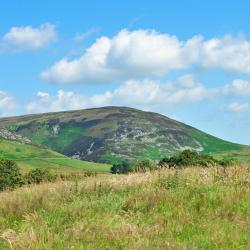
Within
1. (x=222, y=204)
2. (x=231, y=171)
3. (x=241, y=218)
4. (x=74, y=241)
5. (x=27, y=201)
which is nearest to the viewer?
(x=74, y=241)

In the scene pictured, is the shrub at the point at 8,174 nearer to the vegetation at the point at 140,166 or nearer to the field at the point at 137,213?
the vegetation at the point at 140,166

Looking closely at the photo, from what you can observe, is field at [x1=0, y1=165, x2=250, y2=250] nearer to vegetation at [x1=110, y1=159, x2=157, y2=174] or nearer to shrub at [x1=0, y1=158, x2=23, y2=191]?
vegetation at [x1=110, y1=159, x2=157, y2=174]

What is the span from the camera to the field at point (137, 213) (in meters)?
8.88

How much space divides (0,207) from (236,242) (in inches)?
285

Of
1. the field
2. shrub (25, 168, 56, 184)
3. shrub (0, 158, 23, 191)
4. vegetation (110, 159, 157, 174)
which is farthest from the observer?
shrub (0, 158, 23, 191)

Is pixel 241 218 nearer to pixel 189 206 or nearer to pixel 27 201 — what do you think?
pixel 189 206

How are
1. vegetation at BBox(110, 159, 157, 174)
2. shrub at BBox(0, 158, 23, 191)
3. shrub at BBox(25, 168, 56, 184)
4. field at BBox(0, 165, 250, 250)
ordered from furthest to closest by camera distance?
shrub at BBox(0, 158, 23, 191)
shrub at BBox(25, 168, 56, 184)
vegetation at BBox(110, 159, 157, 174)
field at BBox(0, 165, 250, 250)

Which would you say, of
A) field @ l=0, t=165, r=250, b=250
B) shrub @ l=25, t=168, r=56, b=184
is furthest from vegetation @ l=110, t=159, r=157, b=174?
shrub @ l=25, t=168, r=56, b=184

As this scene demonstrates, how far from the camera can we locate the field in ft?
29.1

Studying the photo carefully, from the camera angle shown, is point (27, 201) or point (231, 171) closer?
point (27, 201)

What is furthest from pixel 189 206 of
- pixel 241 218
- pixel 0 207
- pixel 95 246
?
pixel 0 207

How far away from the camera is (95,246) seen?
873cm

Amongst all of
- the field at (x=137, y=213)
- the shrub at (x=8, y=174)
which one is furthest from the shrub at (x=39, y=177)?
the field at (x=137, y=213)

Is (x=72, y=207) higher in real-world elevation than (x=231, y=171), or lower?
lower
